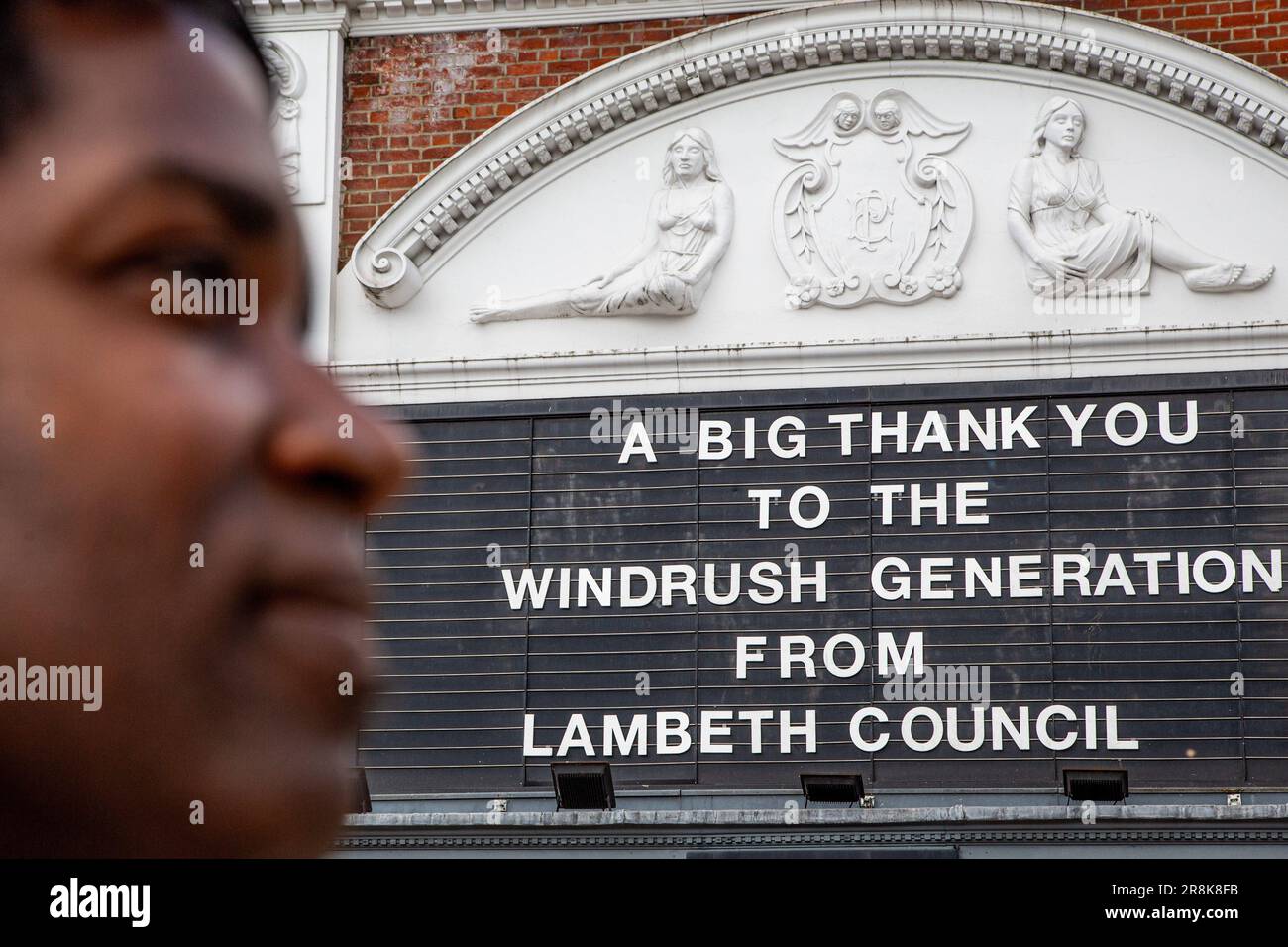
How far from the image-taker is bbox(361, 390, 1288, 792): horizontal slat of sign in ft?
39.9

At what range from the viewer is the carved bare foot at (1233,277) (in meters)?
12.7

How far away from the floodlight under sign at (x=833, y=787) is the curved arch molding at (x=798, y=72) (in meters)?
4.46

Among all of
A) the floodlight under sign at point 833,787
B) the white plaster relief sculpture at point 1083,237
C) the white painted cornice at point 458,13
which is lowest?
the floodlight under sign at point 833,787

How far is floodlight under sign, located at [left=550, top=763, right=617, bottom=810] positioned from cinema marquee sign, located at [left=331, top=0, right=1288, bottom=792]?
1.38 feet

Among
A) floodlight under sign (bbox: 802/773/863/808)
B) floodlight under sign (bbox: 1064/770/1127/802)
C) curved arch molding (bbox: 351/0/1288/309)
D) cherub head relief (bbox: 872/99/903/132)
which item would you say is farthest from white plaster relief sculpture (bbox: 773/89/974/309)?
floodlight under sign (bbox: 1064/770/1127/802)

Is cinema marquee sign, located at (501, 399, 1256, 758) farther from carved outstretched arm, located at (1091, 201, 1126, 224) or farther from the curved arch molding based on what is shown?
the curved arch molding

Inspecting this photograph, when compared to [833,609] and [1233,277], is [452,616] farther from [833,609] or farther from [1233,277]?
[1233,277]

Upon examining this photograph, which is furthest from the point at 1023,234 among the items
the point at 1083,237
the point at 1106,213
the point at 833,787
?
the point at 833,787

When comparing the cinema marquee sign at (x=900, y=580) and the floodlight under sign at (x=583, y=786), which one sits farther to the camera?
the cinema marquee sign at (x=900, y=580)

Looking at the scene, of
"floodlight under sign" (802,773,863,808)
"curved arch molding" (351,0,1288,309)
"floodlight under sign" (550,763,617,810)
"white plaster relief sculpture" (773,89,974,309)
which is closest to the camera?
"floodlight under sign" (802,773,863,808)

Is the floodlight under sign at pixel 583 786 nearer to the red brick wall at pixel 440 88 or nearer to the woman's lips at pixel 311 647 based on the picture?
the red brick wall at pixel 440 88

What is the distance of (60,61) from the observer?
3.07ft

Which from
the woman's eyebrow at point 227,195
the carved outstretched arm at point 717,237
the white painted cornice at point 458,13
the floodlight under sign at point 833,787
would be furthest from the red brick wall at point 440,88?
the woman's eyebrow at point 227,195

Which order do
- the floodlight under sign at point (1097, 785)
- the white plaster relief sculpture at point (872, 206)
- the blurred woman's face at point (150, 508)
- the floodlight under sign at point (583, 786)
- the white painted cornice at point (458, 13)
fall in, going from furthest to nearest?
the white painted cornice at point (458, 13) → the white plaster relief sculpture at point (872, 206) → the floodlight under sign at point (583, 786) → the floodlight under sign at point (1097, 785) → the blurred woman's face at point (150, 508)
